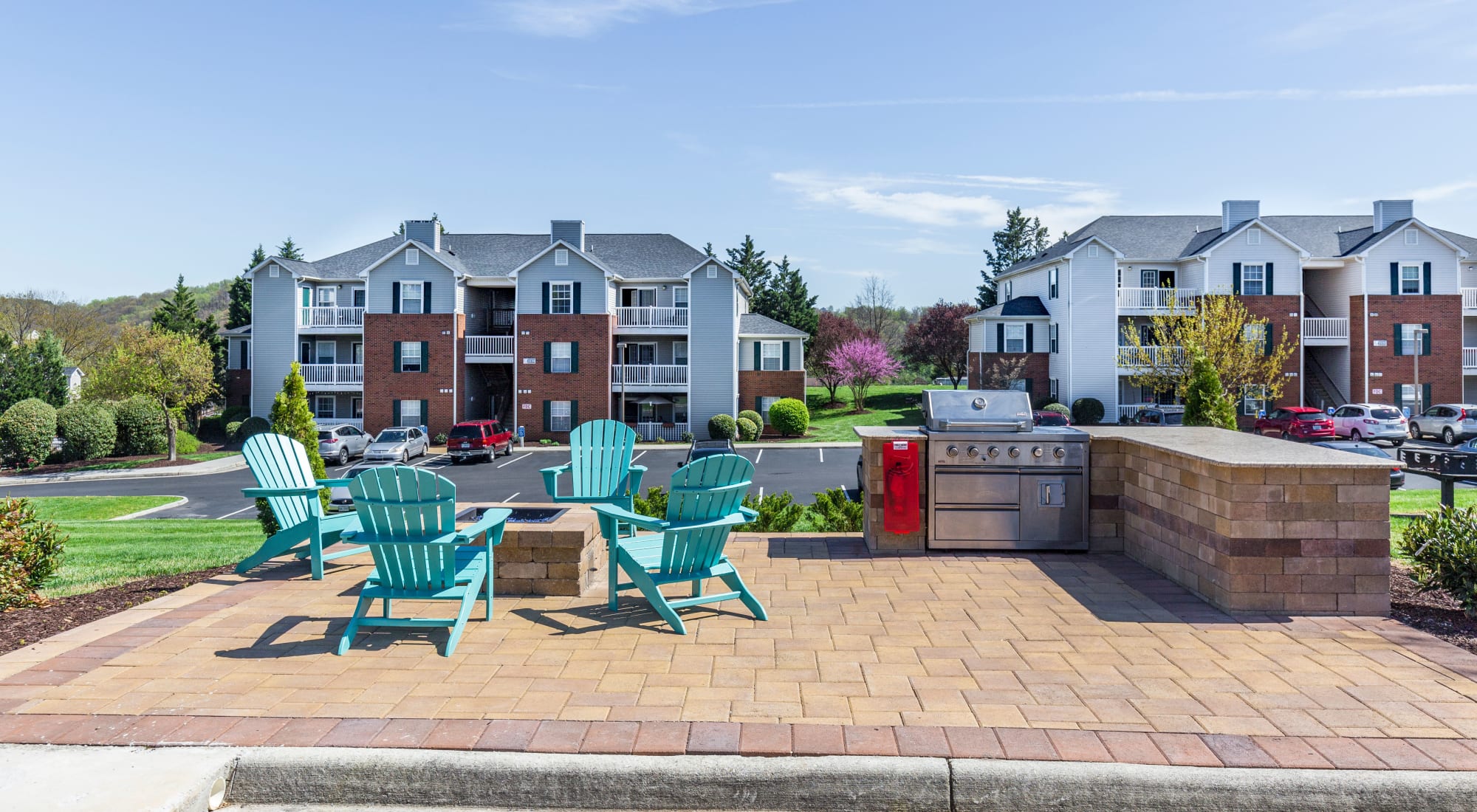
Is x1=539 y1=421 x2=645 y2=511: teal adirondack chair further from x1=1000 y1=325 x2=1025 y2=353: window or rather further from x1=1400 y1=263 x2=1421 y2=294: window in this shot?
x1=1400 y1=263 x2=1421 y2=294: window

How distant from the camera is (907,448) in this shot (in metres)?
8.10

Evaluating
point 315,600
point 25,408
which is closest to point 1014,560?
point 315,600

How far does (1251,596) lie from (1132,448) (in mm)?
2091

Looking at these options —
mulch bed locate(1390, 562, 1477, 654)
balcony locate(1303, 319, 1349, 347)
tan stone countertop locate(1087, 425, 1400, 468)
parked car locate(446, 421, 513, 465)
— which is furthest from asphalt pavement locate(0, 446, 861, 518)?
balcony locate(1303, 319, 1349, 347)

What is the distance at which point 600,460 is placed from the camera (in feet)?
27.5

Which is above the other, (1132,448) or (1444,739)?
(1132,448)

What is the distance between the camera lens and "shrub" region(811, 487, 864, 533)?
10539mm

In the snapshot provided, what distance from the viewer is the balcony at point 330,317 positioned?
38688 mm

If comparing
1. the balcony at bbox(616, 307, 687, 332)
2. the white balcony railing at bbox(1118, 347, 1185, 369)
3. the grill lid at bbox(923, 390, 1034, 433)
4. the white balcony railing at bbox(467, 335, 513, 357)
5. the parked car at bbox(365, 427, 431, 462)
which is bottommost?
the parked car at bbox(365, 427, 431, 462)

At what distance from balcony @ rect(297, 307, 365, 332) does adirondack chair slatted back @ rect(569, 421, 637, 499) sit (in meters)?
34.0

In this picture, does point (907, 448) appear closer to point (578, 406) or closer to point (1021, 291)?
point (578, 406)

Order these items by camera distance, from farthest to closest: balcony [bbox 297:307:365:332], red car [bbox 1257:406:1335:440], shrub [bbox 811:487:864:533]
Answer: balcony [bbox 297:307:365:332]
red car [bbox 1257:406:1335:440]
shrub [bbox 811:487:864:533]

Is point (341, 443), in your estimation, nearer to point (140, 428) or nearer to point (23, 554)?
point (140, 428)

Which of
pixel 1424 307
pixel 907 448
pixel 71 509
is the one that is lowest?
pixel 71 509
